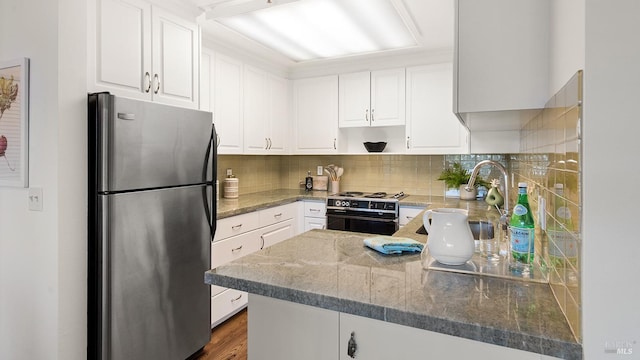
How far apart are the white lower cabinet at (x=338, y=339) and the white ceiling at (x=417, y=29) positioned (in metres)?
1.95

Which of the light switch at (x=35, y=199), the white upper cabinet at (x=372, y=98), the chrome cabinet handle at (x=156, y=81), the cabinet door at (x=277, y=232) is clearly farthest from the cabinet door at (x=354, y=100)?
the light switch at (x=35, y=199)

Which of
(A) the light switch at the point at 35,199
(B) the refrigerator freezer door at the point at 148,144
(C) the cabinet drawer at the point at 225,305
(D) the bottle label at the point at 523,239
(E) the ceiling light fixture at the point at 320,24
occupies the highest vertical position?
(E) the ceiling light fixture at the point at 320,24

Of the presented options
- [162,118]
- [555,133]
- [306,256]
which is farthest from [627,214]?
[162,118]

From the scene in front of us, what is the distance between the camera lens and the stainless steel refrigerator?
1.77m

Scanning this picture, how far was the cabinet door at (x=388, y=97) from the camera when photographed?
11.6 feet

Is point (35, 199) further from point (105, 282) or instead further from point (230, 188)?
point (230, 188)

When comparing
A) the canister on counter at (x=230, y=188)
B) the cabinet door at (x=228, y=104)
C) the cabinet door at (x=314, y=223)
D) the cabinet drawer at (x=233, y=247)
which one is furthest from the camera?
the cabinet door at (x=314, y=223)

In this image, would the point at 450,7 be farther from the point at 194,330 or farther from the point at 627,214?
the point at 194,330

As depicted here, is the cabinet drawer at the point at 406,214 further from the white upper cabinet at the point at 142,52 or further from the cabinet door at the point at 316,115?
the white upper cabinet at the point at 142,52

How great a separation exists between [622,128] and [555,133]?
0.95 feet

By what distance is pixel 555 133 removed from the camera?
97 cm

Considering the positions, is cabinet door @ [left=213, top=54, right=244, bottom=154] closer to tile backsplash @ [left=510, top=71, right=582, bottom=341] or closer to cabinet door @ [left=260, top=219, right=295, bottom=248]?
cabinet door @ [left=260, top=219, right=295, bottom=248]

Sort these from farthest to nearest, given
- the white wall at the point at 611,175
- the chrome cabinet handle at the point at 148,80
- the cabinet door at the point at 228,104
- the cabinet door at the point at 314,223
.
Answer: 1. the cabinet door at the point at 314,223
2. the cabinet door at the point at 228,104
3. the chrome cabinet handle at the point at 148,80
4. the white wall at the point at 611,175

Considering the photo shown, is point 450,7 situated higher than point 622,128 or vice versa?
point 450,7
